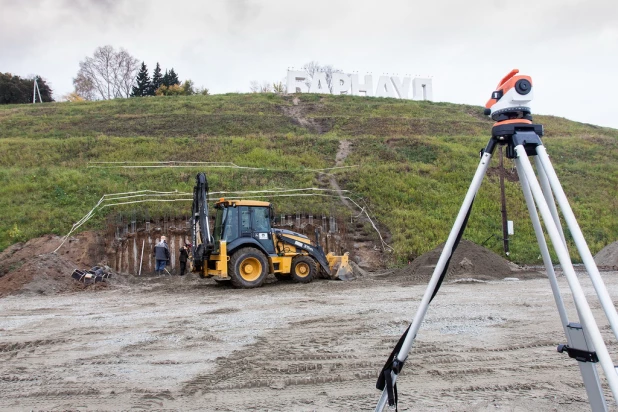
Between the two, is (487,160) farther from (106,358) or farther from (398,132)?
(398,132)

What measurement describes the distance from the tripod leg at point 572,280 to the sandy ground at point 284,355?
2369 mm

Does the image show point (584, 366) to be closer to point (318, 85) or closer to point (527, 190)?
point (527, 190)

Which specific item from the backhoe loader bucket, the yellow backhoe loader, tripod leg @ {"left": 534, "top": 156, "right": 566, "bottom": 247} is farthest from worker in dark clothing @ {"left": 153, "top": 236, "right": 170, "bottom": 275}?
tripod leg @ {"left": 534, "top": 156, "right": 566, "bottom": 247}

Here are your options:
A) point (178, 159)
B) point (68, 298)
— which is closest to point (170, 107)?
point (178, 159)

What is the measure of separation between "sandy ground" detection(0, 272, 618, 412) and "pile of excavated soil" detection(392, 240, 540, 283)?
355cm

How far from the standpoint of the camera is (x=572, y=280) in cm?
220

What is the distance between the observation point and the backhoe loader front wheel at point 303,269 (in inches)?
532

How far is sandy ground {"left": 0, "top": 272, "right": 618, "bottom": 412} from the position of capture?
4465 millimetres

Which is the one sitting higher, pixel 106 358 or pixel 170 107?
pixel 170 107

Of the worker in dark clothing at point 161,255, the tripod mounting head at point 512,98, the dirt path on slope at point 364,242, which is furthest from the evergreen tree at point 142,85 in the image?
the tripod mounting head at point 512,98

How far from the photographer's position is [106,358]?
5.89 meters

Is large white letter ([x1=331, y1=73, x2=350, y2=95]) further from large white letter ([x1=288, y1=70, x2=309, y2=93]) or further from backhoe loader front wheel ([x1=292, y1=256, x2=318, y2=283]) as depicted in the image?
backhoe loader front wheel ([x1=292, y1=256, x2=318, y2=283])

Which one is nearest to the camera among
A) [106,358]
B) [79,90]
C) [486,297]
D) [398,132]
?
[106,358]

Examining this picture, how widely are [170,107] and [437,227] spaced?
3066cm
